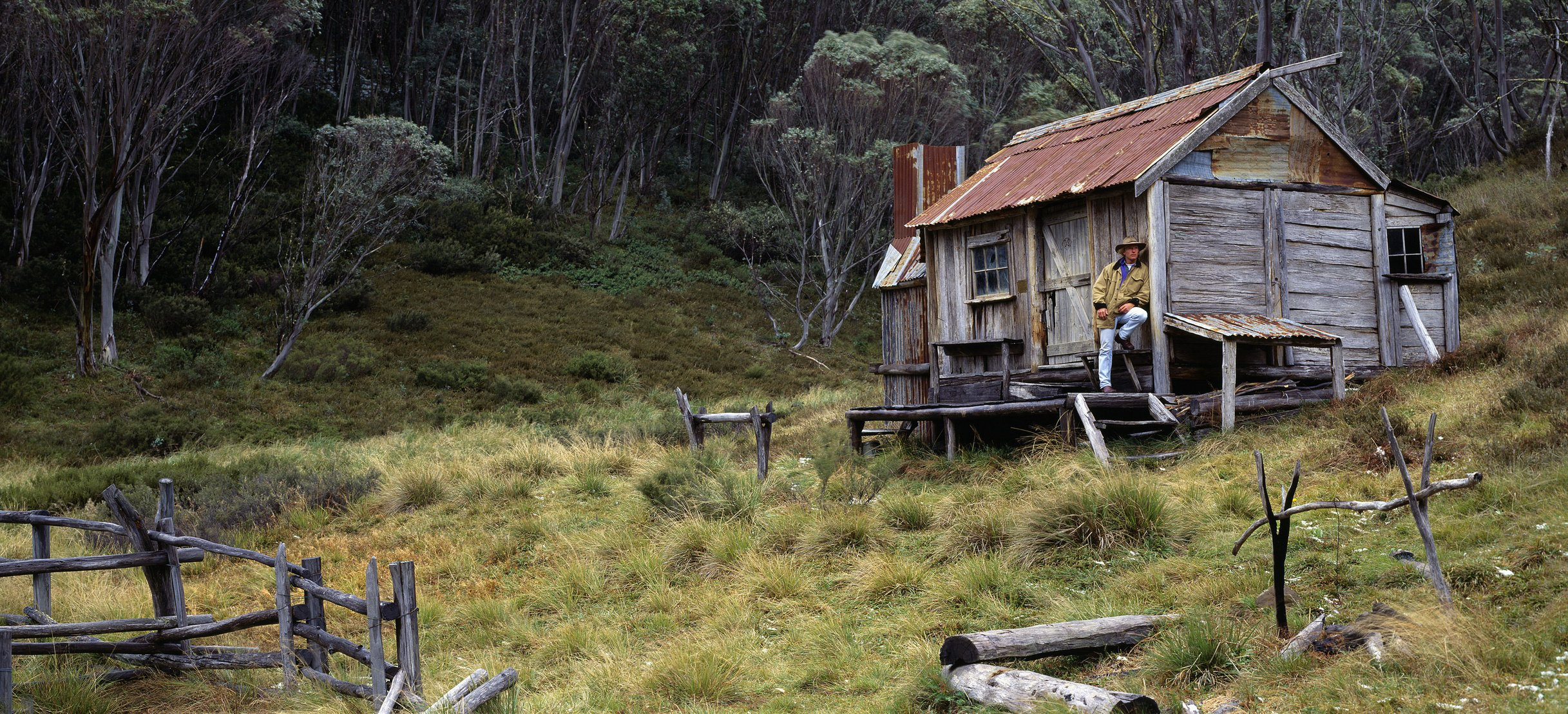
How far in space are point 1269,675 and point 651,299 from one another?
2954cm

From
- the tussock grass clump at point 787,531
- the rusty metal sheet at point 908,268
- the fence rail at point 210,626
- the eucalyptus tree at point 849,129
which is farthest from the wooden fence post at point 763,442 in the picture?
the eucalyptus tree at point 849,129

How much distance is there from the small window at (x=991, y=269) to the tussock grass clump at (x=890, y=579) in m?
7.16

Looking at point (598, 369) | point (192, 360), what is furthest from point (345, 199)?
point (598, 369)

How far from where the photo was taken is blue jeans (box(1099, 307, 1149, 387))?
1245cm

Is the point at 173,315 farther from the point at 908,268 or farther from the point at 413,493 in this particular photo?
the point at 908,268

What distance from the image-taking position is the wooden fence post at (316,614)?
22.6 ft

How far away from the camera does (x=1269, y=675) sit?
5.45m

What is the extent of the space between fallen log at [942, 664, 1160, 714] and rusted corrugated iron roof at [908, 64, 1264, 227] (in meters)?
8.02

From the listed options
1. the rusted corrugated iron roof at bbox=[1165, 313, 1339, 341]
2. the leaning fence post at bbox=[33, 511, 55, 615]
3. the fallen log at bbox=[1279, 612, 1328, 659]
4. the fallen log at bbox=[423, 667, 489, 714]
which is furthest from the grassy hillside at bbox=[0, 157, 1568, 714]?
the rusted corrugated iron roof at bbox=[1165, 313, 1339, 341]

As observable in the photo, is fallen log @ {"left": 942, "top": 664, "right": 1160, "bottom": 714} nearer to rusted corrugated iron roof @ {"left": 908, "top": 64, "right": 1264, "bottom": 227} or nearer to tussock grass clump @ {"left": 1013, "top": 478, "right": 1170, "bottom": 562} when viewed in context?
tussock grass clump @ {"left": 1013, "top": 478, "right": 1170, "bottom": 562}

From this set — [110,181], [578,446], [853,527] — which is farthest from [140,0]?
[853,527]

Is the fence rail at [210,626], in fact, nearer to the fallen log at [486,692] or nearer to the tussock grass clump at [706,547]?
the fallen log at [486,692]

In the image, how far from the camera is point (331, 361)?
2489 centimetres

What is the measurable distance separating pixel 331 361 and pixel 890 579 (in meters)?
20.3
